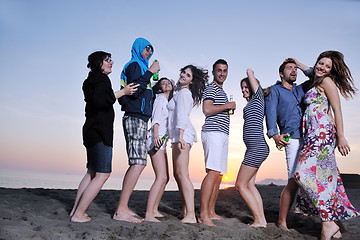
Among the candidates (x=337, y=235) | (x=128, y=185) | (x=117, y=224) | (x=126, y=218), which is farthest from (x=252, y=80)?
(x=117, y=224)

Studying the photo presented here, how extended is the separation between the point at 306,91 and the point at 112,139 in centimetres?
263

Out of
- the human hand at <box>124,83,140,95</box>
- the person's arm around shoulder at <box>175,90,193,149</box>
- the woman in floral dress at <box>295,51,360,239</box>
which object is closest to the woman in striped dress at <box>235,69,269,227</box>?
the woman in floral dress at <box>295,51,360,239</box>

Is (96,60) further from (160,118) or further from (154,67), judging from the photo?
(160,118)

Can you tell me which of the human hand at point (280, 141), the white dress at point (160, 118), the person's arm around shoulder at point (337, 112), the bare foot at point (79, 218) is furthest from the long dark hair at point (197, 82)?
the bare foot at point (79, 218)

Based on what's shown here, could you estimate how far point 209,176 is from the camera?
15.7 feet

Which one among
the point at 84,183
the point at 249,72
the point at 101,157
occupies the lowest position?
the point at 84,183

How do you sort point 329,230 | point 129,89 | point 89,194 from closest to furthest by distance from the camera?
point 89,194, point 329,230, point 129,89

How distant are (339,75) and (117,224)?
3.32 metres

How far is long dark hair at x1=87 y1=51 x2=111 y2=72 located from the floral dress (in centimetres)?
268

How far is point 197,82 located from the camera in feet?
17.3

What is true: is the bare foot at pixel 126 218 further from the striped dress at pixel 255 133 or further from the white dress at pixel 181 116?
the striped dress at pixel 255 133

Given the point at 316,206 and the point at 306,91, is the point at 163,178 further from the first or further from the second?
the point at 306,91

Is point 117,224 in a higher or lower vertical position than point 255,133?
lower

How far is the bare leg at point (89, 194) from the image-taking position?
13.8 feet
